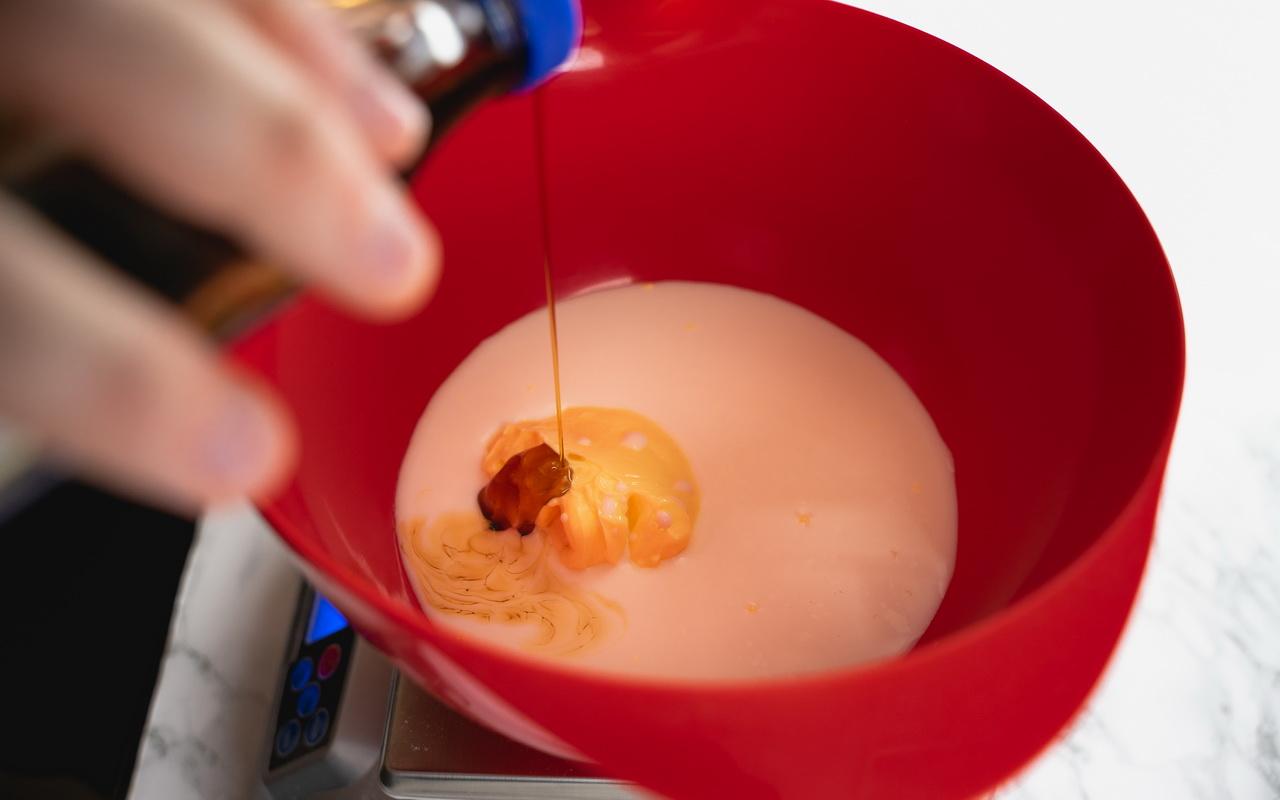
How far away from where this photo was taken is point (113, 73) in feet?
0.89

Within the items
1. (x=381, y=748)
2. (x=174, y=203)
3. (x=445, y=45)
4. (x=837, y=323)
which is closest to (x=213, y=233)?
(x=174, y=203)

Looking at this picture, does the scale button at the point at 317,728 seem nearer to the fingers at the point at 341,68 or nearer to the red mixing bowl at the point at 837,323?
the red mixing bowl at the point at 837,323

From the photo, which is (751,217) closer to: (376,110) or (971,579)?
(971,579)

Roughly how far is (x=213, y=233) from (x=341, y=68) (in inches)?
2.9

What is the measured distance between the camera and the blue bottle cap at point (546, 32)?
0.48 meters

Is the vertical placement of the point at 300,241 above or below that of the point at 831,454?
above

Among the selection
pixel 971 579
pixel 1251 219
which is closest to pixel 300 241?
pixel 971 579

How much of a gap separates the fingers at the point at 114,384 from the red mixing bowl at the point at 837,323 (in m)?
0.19

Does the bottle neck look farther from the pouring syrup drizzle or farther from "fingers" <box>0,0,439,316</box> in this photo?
the pouring syrup drizzle

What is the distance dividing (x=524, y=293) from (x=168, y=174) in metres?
0.71

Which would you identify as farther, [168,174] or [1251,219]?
[1251,219]

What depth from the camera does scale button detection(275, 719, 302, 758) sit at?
71 centimetres

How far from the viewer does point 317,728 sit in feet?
2.30

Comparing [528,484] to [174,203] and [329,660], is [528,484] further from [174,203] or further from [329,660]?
[174,203]
